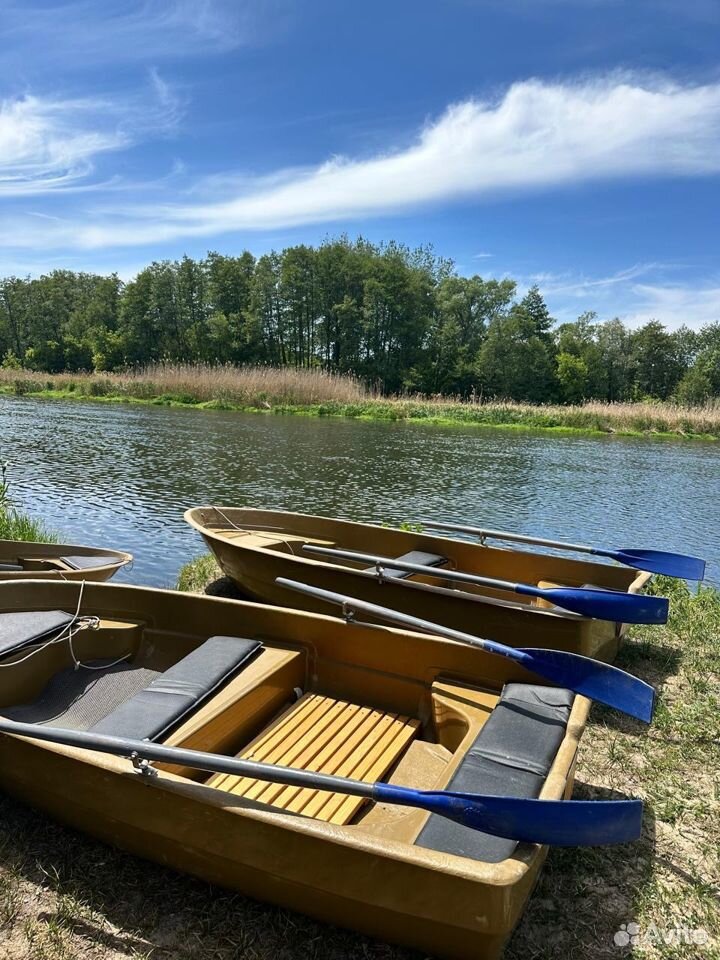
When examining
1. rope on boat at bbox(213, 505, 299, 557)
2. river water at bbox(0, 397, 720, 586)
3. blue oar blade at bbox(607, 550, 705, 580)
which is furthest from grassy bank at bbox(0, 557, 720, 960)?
river water at bbox(0, 397, 720, 586)

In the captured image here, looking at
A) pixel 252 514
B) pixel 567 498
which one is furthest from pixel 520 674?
pixel 567 498

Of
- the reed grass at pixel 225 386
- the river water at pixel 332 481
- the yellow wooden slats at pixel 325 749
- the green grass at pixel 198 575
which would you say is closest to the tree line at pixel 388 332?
the reed grass at pixel 225 386

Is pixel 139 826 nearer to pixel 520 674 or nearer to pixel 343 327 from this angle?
pixel 520 674

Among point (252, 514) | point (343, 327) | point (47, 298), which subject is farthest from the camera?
point (47, 298)

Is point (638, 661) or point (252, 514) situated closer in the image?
point (638, 661)

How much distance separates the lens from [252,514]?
7949mm

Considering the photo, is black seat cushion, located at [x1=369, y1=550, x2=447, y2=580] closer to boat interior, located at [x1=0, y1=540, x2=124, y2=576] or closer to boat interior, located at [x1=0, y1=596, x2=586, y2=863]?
boat interior, located at [x1=0, y1=596, x2=586, y2=863]

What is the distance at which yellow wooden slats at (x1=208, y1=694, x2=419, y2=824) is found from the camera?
10.1 ft

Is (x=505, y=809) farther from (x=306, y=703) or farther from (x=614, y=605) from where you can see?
(x=614, y=605)

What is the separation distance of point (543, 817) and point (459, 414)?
122 feet

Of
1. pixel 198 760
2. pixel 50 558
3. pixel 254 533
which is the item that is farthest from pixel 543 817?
pixel 50 558

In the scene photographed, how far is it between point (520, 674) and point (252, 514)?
478 centimetres

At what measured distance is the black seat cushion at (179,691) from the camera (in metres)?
3.20

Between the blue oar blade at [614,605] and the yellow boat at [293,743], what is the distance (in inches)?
47.2
